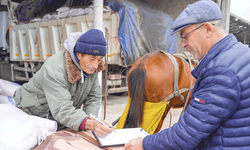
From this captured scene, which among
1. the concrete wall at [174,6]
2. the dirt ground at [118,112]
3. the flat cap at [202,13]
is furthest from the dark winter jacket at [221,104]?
the concrete wall at [174,6]

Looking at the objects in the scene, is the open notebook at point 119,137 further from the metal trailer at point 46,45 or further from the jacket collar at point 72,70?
the metal trailer at point 46,45

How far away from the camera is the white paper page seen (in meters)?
1.28

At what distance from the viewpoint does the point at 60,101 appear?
1.40 meters

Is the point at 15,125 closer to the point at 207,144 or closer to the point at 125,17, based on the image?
the point at 207,144

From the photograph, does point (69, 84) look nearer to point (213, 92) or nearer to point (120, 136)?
point (120, 136)

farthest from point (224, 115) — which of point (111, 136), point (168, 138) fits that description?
point (111, 136)

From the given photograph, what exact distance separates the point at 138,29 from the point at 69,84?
3.29 m

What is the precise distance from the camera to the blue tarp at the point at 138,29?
4.24m

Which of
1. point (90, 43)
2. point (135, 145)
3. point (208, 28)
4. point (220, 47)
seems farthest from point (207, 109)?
point (90, 43)

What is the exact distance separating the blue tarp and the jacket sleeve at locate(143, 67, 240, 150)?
11.2 feet

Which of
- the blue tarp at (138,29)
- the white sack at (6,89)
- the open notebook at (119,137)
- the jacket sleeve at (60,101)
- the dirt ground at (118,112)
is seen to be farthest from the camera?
the blue tarp at (138,29)

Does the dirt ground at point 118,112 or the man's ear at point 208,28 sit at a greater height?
the man's ear at point 208,28

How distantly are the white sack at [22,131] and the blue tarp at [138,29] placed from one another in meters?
3.12

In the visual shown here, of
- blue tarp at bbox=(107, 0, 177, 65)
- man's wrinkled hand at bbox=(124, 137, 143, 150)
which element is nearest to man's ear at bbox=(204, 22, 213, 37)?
man's wrinkled hand at bbox=(124, 137, 143, 150)
